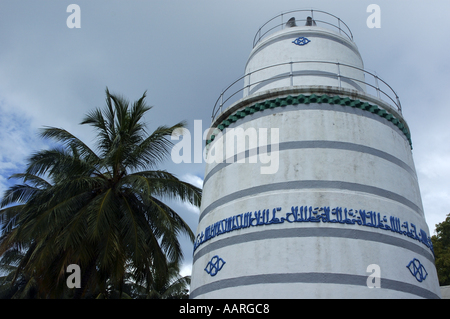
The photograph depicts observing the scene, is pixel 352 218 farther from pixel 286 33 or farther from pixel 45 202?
pixel 45 202

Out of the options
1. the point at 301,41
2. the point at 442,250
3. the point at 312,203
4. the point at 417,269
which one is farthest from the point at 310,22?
the point at 442,250

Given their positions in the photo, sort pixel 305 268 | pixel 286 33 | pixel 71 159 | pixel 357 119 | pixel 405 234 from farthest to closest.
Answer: pixel 286 33
pixel 71 159
pixel 357 119
pixel 405 234
pixel 305 268

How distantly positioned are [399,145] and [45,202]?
12203 mm

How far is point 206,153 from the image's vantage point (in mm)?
14648

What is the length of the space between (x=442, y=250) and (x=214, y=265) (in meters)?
18.9

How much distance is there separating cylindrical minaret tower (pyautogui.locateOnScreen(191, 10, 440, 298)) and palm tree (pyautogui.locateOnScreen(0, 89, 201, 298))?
7.75ft

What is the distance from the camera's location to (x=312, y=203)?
10.5 m

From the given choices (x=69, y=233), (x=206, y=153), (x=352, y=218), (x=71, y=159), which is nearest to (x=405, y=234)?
(x=352, y=218)

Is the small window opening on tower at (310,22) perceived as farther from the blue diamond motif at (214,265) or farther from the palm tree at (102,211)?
the blue diamond motif at (214,265)

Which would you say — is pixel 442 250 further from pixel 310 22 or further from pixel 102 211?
pixel 102 211

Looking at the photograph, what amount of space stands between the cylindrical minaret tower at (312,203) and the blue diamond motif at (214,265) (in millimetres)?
37

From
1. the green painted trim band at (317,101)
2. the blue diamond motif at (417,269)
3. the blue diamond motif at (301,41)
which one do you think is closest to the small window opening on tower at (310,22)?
the blue diamond motif at (301,41)

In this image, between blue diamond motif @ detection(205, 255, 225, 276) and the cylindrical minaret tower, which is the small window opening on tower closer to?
the cylindrical minaret tower

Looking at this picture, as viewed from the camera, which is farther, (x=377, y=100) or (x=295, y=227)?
(x=377, y=100)
